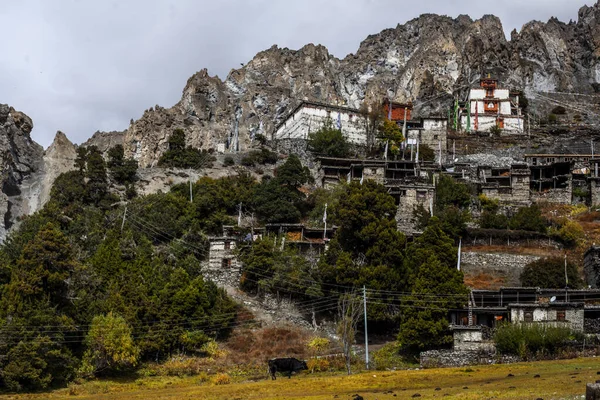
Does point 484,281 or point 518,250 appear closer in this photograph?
point 484,281

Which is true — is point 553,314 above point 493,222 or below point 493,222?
below

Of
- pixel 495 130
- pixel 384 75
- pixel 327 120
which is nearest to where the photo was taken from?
pixel 327 120

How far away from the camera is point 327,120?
116 meters

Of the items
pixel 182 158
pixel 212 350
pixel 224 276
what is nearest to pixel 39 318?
pixel 212 350

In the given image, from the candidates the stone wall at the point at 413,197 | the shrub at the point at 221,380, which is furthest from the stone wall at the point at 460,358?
the stone wall at the point at 413,197

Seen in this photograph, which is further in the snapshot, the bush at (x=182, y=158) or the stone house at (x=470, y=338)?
the bush at (x=182, y=158)

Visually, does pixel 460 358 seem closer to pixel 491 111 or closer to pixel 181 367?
pixel 181 367

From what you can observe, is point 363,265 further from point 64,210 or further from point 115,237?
point 64,210

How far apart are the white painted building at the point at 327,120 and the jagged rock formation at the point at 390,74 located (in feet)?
65.9

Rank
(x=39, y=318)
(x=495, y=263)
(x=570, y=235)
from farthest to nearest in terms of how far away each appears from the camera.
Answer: (x=570, y=235)
(x=495, y=263)
(x=39, y=318)

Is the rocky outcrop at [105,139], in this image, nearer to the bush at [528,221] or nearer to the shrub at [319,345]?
the bush at [528,221]

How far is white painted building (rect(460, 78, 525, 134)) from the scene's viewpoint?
12156cm

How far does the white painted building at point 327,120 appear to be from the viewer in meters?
116

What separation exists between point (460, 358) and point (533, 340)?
4.88m
